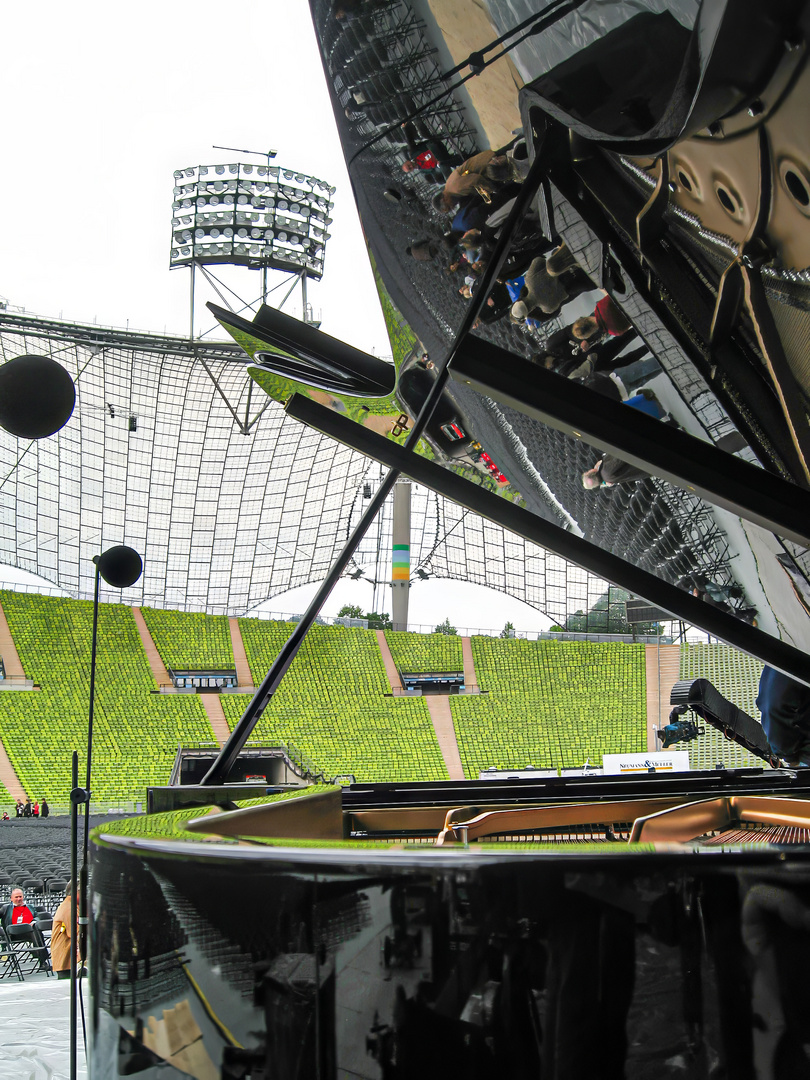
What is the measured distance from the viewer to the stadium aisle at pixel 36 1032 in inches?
166

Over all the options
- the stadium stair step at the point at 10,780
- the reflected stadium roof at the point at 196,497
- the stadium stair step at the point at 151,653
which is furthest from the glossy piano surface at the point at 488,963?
the reflected stadium roof at the point at 196,497

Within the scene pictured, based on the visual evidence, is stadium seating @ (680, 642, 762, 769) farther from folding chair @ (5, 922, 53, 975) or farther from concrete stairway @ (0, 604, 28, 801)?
folding chair @ (5, 922, 53, 975)

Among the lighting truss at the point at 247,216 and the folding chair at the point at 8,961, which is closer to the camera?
the folding chair at the point at 8,961

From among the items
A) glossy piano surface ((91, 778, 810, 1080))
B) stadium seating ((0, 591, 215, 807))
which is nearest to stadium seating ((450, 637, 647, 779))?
stadium seating ((0, 591, 215, 807))

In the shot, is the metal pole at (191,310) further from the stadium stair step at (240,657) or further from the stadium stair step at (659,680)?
the stadium stair step at (659,680)

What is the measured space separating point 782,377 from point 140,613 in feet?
95.9

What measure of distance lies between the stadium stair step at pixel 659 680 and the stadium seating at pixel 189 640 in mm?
14261

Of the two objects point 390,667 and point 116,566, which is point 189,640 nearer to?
point 390,667

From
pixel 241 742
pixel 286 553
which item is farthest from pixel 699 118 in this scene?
pixel 286 553

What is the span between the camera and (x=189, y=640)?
29.1 metres

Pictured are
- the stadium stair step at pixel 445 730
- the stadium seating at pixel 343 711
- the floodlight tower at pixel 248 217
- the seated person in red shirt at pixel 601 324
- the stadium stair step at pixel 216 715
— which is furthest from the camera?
the floodlight tower at pixel 248 217

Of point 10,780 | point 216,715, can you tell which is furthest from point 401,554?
point 10,780

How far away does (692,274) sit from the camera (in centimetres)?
205

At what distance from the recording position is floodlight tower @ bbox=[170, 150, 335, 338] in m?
28.0
